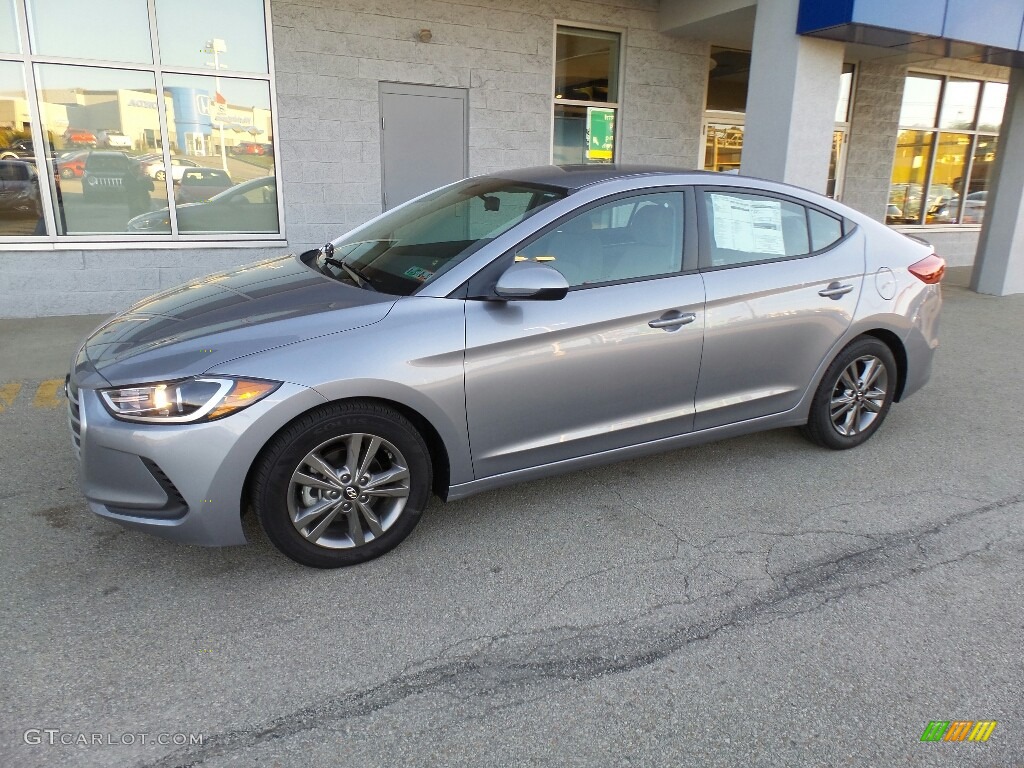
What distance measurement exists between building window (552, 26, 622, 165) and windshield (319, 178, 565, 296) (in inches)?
226

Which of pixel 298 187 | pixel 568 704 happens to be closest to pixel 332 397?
pixel 568 704

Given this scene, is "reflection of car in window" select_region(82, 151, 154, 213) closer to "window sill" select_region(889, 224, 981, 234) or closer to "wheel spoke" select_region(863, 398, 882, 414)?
"wheel spoke" select_region(863, 398, 882, 414)

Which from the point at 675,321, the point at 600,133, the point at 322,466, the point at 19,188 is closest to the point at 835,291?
the point at 675,321

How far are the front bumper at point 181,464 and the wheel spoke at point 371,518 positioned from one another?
0.48 m

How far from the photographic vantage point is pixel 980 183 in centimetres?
1380

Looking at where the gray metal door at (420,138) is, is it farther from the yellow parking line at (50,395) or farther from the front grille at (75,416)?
the front grille at (75,416)

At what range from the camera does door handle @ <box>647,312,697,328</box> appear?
3543 millimetres

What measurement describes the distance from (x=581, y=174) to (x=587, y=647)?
2365mm

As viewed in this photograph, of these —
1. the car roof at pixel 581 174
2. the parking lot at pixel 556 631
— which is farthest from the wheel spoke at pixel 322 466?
the car roof at pixel 581 174

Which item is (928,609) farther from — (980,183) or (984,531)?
(980,183)

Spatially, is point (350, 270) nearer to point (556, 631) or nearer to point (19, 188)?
point (556, 631)

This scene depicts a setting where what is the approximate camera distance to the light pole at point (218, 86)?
7.73m

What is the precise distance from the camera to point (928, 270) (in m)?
4.48

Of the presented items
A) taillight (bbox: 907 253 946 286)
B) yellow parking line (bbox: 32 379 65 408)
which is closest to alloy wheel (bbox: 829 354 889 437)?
taillight (bbox: 907 253 946 286)
